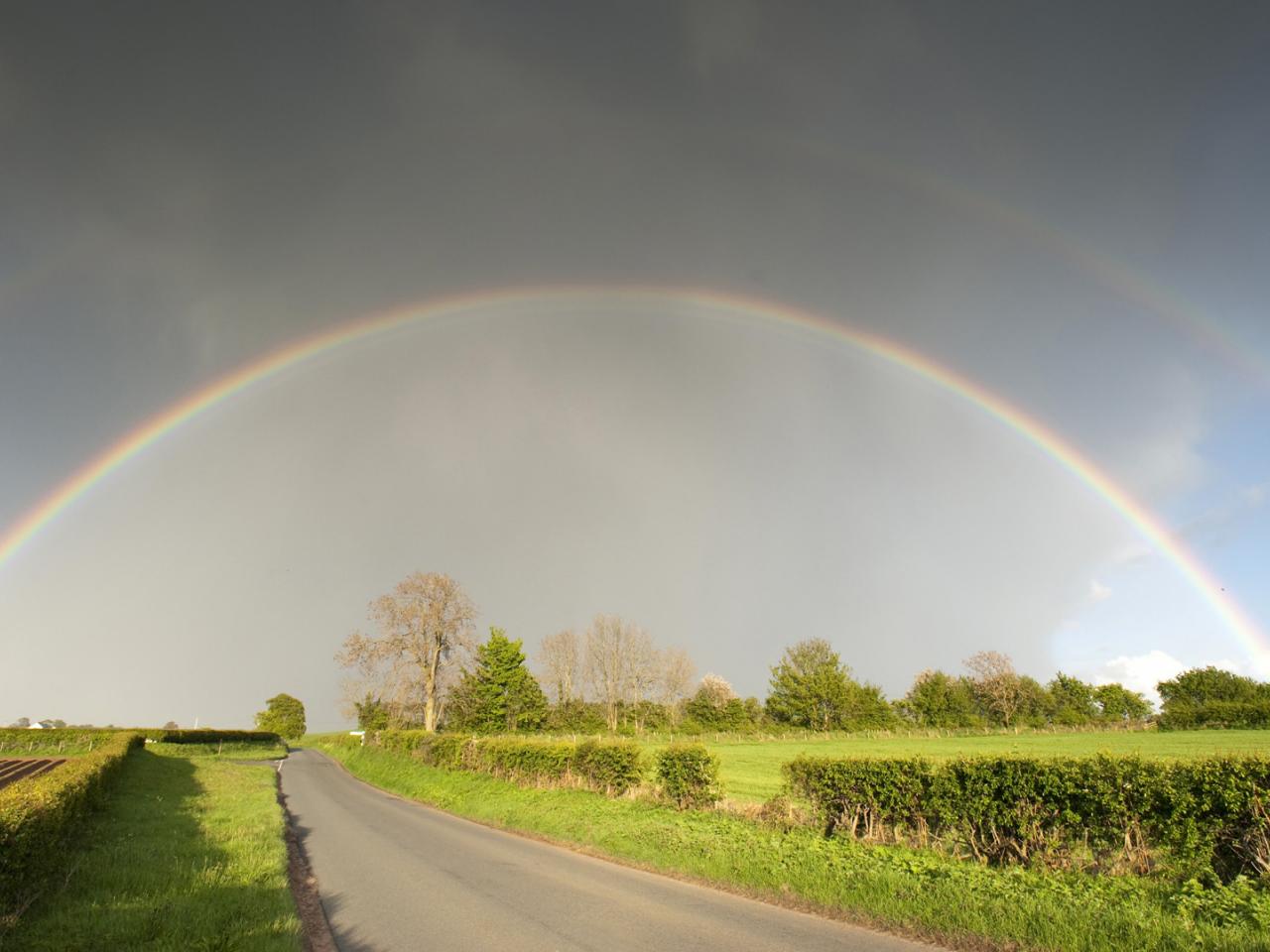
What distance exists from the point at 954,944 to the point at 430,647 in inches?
2083

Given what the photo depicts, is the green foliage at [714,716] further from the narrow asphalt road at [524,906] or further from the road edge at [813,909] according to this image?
the narrow asphalt road at [524,906]

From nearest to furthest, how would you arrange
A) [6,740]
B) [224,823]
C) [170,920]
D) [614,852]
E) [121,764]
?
[170,920] → [614,852] → [224,823] → [121,764] → [6,740]

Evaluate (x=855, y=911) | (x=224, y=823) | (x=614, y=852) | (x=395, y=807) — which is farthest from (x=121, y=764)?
(x=855, y=911)

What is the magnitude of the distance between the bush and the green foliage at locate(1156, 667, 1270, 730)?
270 feet

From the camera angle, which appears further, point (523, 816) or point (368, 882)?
point (523, 816)

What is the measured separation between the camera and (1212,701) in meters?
80.1

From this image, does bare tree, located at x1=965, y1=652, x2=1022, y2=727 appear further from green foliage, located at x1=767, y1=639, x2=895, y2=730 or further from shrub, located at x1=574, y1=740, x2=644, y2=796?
shrub, located at x1=574, y1=740, x2=644, y2=796

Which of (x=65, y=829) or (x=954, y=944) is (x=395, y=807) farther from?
(x=954, y=944)

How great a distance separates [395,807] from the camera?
79.5ft

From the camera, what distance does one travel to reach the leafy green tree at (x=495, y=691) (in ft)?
178

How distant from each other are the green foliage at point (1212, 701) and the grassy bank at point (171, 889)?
304 feet

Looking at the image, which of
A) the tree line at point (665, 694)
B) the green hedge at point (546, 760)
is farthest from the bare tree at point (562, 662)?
the green hedge at point (546, 760)

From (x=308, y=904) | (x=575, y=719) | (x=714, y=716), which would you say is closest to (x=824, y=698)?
(x=714, y=716)

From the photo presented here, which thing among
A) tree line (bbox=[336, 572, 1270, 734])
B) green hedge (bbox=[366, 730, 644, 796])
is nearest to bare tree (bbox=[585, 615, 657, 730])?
tree line (bbox=[336, 572, 1270, 734])
